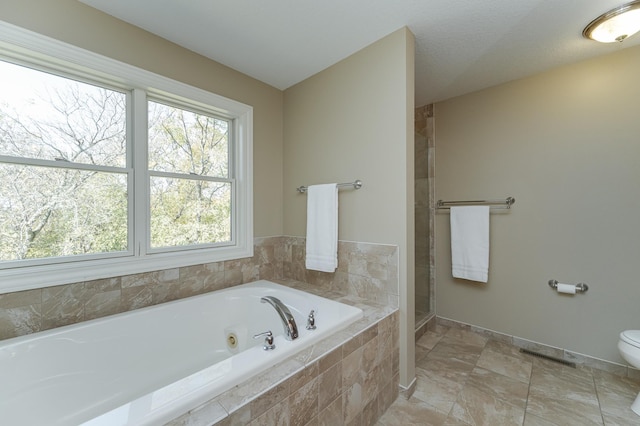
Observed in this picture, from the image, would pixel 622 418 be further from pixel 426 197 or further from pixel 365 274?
pixel 426 197

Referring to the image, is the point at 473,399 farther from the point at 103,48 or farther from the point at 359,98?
the point at 103,48

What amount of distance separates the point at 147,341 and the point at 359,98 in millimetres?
2101

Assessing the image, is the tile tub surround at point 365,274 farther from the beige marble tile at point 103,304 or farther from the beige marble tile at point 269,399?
the beige marble tile at point 103,304

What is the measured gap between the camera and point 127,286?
1553 mm

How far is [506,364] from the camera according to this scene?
74.5 inches

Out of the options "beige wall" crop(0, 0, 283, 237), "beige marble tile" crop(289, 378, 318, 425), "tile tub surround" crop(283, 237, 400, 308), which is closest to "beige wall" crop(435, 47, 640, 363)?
"tile tub surround" crop(283, 237, 400, 308)

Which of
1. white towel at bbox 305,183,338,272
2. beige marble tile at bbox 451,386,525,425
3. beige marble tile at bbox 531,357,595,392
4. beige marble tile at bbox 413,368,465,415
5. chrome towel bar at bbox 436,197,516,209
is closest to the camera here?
beige marble tile at bbox 451,386,525,425

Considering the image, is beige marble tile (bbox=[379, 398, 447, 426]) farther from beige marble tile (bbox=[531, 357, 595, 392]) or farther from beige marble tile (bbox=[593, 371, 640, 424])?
beige marble tile (bbox=[593, 371, 640, 424])

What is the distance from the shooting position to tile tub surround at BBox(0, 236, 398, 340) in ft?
4.16

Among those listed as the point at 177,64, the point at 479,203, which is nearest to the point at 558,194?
the point at 479,203

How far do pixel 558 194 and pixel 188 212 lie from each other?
2920 millimetres

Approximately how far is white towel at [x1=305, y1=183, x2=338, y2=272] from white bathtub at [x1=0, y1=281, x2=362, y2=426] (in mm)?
299

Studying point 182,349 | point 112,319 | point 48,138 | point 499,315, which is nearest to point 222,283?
point 182,349

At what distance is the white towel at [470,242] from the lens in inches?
88.0
